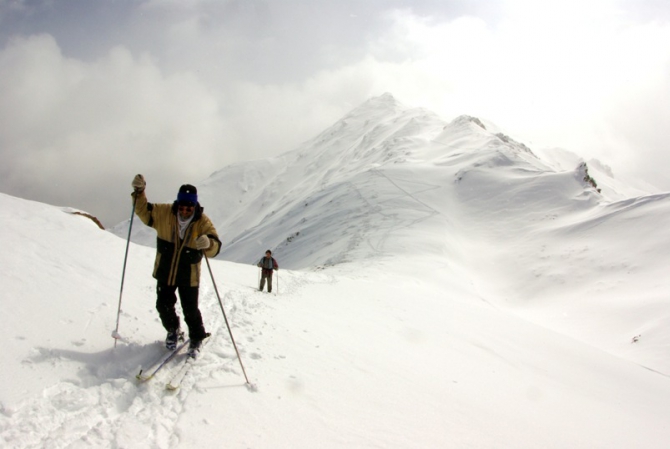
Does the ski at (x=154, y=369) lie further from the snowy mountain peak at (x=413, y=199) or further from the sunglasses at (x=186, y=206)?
the snowy mountain peak at (x=413, y=199)

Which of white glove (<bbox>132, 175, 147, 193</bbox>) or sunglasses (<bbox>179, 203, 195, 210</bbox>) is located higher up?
white glove (<bbox>132, 175, 147, 193</bbox>)

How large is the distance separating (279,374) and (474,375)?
180 inches

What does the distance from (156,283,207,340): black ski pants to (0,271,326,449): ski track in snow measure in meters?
0.34

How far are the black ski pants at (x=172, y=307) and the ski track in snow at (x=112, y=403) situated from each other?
0.34m

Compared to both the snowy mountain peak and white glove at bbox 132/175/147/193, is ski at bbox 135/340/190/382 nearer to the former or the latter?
white glove at bbox 132/175/147/193

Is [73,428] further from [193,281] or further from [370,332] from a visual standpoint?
[370,332]

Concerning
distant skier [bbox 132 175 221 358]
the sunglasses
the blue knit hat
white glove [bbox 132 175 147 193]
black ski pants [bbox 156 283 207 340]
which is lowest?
black ski pants [bbox 156 283 207 340]

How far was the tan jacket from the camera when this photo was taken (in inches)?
192

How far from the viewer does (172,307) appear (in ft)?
16.5

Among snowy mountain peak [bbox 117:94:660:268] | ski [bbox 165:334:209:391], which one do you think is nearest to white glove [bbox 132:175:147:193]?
ski [bbox 165:334:209:391]

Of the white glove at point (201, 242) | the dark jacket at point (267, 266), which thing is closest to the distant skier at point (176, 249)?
the white glove at point (201, 242)

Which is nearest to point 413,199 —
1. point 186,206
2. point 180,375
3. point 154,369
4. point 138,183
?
point 186,206

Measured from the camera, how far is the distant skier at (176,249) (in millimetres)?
4887

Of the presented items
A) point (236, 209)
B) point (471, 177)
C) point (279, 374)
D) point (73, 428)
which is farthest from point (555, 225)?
point (236, 209)
